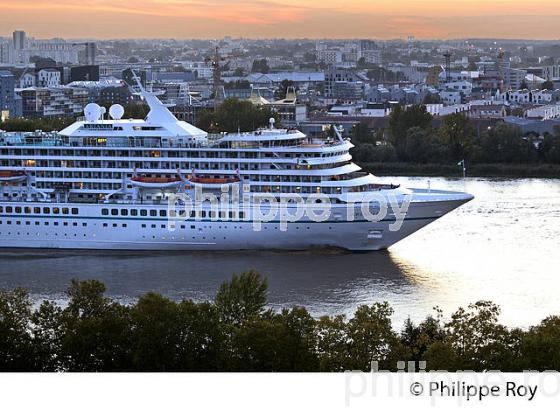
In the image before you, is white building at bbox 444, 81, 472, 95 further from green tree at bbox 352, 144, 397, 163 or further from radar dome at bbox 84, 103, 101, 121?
radar dome at bbox 84, 103, 101, 121

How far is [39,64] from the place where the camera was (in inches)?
1363

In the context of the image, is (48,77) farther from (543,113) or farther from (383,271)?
(383,271)

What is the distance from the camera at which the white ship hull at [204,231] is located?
10492 mm

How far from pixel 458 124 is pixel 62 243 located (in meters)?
8.52

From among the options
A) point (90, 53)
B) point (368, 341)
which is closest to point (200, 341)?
point (368, 341)

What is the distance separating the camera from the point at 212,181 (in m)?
10.8

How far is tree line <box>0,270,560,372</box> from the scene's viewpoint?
19.0ft

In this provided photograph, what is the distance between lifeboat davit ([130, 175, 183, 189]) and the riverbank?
18.7 feet

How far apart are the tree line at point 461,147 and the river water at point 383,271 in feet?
17.1

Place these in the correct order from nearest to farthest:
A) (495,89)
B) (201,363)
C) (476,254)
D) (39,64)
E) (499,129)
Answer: (201,363) → (476,254) → (499,129) → (495,89) → (39,64)

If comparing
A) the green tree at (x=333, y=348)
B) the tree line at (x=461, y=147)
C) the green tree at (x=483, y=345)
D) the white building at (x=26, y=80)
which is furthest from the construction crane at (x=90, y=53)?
the green tree at (x=483, y=345)

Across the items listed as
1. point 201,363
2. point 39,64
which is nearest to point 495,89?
point 39,64

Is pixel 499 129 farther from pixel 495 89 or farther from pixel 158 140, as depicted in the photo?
pixel 495 89

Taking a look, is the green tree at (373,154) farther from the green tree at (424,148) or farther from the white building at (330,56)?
the white building at (330,56)
